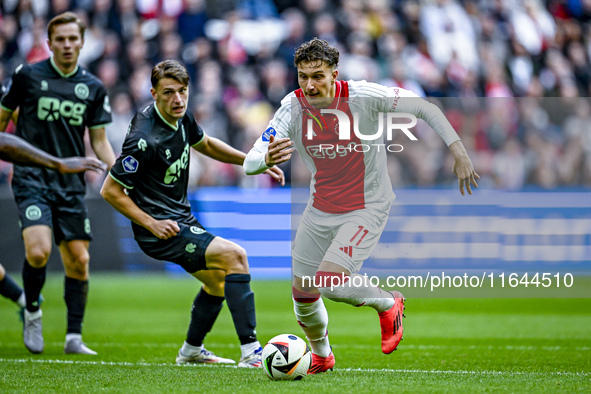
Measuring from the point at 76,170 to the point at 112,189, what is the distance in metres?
0.30

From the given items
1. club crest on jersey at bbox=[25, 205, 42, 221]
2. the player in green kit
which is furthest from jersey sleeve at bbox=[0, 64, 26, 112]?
club crest on jersey at bbox=[25, 205, 42, 221]

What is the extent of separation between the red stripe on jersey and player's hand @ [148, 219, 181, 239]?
1030 mm

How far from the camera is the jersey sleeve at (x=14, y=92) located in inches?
271

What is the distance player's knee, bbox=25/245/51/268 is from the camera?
22.0 ft

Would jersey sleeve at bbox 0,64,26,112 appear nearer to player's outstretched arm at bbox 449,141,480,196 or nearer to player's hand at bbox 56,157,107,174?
player's hand at bbox 56,157,107,174

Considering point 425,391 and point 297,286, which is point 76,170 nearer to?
point 297,286

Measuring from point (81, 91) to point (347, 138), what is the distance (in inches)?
106

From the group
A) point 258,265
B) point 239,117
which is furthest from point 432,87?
point 258,265

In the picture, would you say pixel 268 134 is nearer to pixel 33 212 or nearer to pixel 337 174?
pixel 337 174

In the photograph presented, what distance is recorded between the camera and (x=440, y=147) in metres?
11.3

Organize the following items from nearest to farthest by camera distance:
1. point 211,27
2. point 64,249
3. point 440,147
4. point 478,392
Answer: point 478,392
point 64,249
point 440,147
point 211,27

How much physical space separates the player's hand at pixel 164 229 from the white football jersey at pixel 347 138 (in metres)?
1.03

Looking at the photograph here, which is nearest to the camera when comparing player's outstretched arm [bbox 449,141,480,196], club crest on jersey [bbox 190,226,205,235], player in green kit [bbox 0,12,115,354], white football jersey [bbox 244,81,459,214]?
player's outstretched arm [bbox 449,141,480,196]

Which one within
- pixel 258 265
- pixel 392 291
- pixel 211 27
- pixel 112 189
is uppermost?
pixel 211 27
